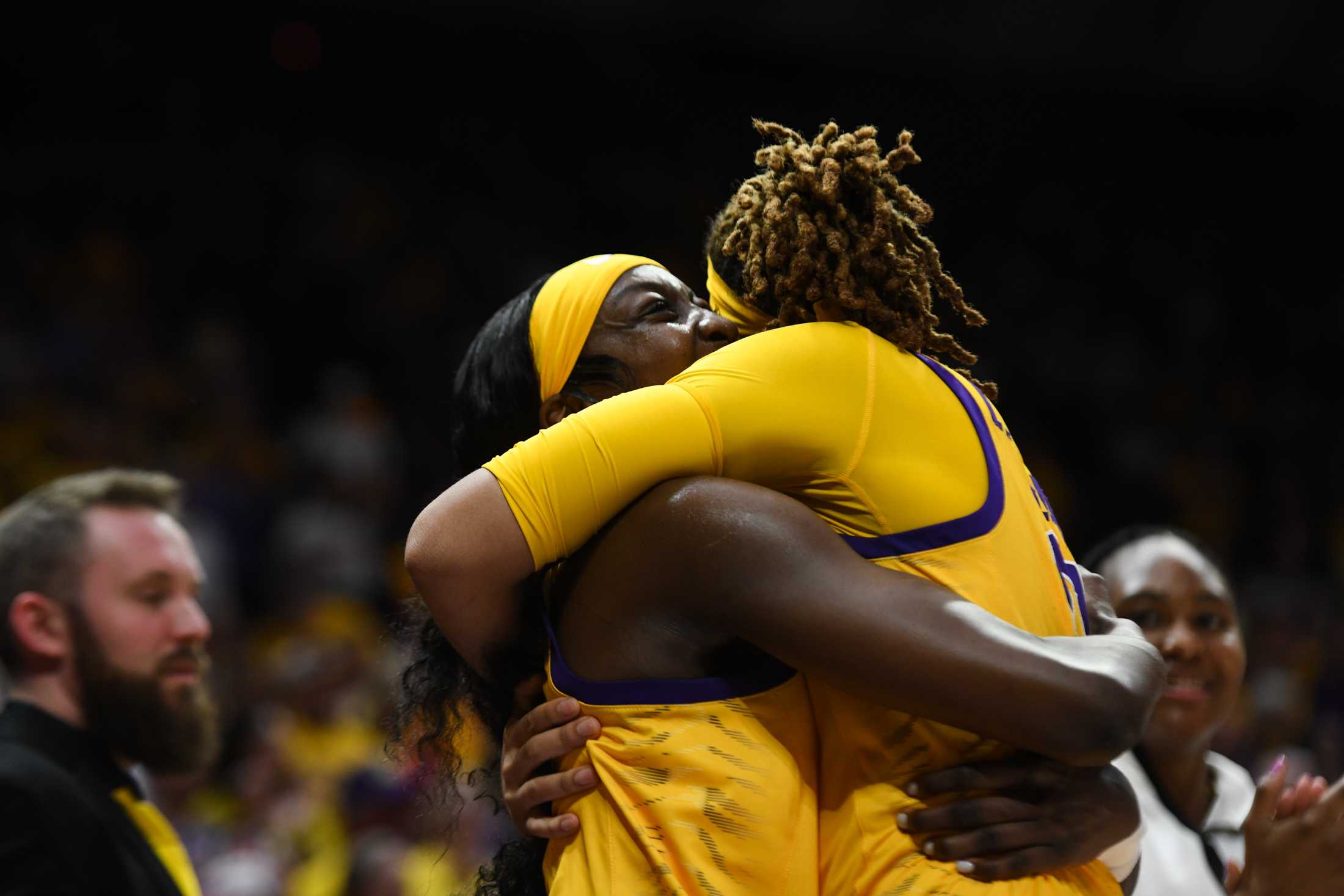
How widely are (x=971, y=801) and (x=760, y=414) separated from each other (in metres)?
0.62

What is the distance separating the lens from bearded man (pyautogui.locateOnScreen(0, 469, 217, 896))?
Result: 2.54 metres

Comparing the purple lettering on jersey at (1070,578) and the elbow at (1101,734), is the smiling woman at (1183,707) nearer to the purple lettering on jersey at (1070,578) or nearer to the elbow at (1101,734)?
the purple lettering on jersey at (1070,578)

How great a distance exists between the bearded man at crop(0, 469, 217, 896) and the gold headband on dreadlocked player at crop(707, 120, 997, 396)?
1.57 meters

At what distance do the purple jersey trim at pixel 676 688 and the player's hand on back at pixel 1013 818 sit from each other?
0.26 m

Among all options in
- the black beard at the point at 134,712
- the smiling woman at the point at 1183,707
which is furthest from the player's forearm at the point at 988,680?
the smiling woman at the point at 1183,707

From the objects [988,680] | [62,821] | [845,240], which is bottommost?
[62,821]

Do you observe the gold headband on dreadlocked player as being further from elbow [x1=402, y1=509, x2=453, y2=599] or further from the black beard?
the black beard

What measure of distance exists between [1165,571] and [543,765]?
207cm

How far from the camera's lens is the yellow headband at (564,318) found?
246 centimetres

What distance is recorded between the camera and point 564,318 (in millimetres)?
2477

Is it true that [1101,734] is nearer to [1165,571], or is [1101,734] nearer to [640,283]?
[640,283]

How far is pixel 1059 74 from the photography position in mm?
10328

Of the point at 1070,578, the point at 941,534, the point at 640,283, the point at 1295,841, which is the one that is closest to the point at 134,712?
Result: the point at 640,283

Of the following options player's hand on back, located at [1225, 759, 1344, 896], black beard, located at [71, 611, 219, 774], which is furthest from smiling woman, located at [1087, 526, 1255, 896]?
black beard, located at [71, 611, 219, 774]
